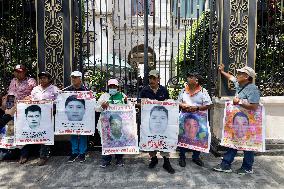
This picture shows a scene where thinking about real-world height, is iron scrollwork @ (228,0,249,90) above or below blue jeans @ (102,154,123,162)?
above

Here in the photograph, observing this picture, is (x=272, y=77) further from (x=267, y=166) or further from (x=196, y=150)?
(x=196, y=150)

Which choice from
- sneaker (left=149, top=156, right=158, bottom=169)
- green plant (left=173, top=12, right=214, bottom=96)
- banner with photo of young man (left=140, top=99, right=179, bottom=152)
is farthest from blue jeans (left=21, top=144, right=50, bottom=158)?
green plant (left=173, top=12, right=214, bottom=96)

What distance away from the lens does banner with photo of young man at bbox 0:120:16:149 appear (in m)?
5.75

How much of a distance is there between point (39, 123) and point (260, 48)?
4.72m

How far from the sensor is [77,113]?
5660 millimetres

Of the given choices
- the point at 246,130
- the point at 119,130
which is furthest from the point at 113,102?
the point at 246,130

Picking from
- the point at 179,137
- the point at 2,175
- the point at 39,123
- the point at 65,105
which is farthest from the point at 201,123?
the point at 2,175

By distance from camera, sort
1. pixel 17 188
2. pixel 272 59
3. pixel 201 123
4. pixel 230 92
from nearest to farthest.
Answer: pixel 17 188 → pixel 201 123 → pixel 230 92 → pixel 272 59

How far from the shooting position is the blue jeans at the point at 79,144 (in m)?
5.79

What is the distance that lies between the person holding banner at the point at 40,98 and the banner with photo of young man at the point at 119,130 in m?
1.11

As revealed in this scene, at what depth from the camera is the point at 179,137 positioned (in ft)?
18.3

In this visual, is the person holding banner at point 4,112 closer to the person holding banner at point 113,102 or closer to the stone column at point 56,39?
the stone column at point 56,39

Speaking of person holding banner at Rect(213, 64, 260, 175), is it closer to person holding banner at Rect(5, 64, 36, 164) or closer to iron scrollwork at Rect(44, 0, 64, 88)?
iron scrollwork at Rect(44, 0, 64, 88)

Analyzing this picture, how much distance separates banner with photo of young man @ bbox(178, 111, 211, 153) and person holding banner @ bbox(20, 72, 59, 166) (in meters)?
2.42
